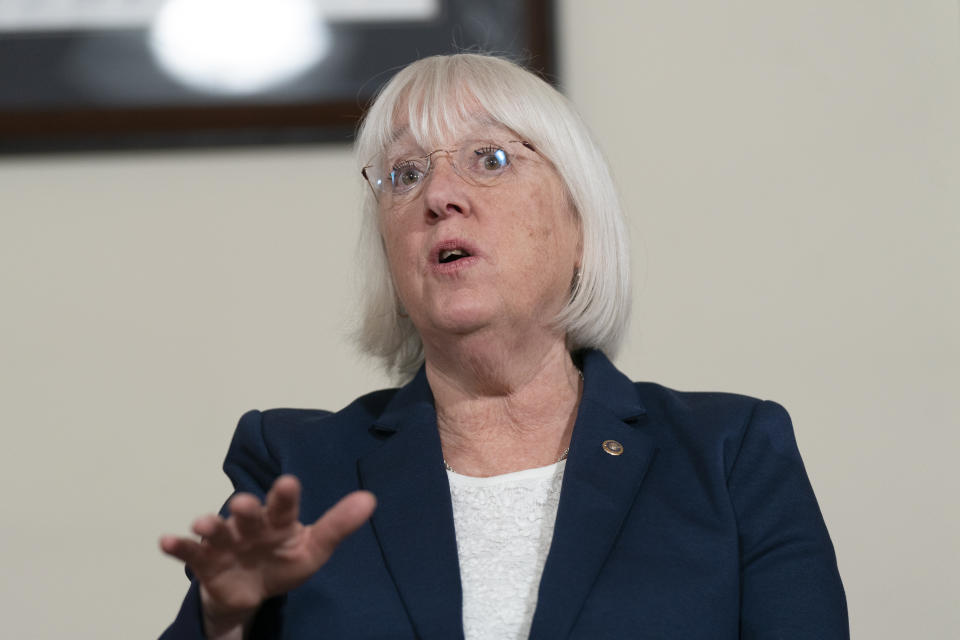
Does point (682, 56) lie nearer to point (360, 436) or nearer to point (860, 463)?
point (860, 463)

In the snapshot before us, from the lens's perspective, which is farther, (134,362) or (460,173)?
(134,362)

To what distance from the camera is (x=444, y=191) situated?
5.59 feet

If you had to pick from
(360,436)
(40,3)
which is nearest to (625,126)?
(360,436)

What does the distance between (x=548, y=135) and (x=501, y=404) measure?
42 cm

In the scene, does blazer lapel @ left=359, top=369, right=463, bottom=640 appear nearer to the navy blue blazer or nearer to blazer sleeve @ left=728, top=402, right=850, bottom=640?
the navy blue blazer

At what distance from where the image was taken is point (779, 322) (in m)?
2.36

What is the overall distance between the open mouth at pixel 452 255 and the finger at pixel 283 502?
1.91 ft

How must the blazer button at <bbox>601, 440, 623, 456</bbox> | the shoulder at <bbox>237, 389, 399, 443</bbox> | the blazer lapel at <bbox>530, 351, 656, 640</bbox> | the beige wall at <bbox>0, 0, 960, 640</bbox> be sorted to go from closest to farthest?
the blazer lapel at <bbox>530, 351, 656, 640</bbox> → the blazer button at <bbox>601, 440, 623, 456</bbox> → the shoulder at <bbox>237, 389, 399, 443</bbox> → the beige wall at <bbox>0, 0, 960, 640</bbox>

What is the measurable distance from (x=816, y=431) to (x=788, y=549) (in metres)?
0.85

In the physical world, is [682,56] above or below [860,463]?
above

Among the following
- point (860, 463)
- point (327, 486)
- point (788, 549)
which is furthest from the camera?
point (860, 463)

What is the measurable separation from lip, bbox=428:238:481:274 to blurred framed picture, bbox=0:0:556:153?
0.74 metres

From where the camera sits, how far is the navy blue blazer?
4.81 feet

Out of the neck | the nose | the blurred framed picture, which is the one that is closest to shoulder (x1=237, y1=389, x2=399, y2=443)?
the neck
